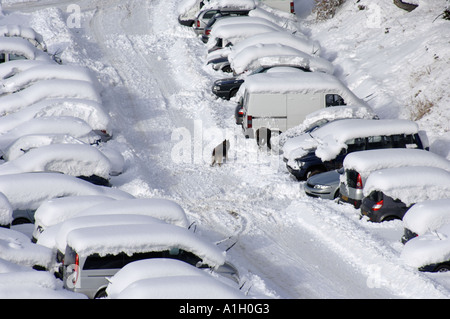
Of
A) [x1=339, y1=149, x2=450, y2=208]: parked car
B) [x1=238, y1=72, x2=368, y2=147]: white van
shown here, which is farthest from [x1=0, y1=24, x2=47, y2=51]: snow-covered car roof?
[x1=339, y1=149, x2=450, y2=208]: parked car

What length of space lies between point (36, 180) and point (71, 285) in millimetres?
4245

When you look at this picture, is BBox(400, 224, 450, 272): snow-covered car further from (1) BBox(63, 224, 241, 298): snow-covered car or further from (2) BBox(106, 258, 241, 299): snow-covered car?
(2) BBox(106, 258, 241, 299): snow-covered car

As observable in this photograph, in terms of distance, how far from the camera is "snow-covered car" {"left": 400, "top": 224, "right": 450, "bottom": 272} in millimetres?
12906

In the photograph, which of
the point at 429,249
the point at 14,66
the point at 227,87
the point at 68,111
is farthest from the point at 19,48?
the point at 429,249

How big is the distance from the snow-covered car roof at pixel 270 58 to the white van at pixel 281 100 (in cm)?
322

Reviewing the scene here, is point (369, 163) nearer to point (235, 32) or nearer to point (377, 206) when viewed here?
point (377, 206)

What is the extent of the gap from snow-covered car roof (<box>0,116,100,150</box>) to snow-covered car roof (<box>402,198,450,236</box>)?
9.55m

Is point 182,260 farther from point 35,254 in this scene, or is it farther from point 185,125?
point 185,125

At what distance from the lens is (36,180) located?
14.9m

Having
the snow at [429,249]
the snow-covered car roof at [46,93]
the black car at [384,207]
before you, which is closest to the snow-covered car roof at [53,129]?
the snow-covered car roof at [46,93]

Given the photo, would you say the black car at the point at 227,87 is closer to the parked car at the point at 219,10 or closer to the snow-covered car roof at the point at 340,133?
the snow-covered car roof at the point at 340,133

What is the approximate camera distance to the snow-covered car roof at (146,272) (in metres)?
10.2
